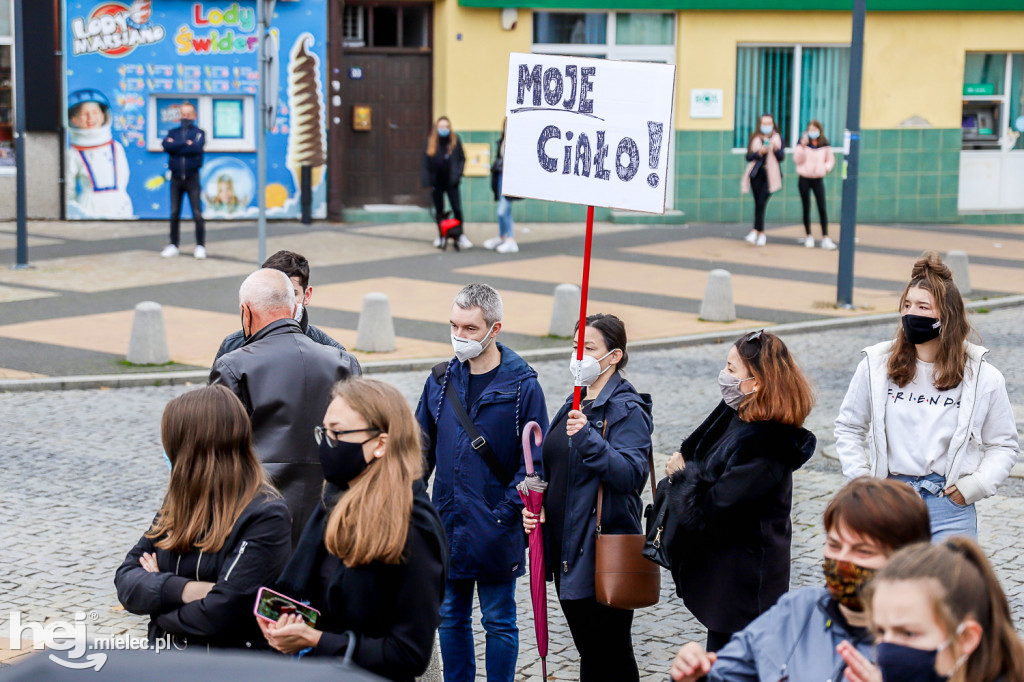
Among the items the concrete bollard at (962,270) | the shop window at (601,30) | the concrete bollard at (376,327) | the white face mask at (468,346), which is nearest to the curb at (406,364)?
the concrete bollard at (376,327)

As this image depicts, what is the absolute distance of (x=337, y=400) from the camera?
388 centimetres

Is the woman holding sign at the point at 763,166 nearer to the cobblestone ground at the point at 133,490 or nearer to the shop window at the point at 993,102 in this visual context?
the shop window at the point at 993,102

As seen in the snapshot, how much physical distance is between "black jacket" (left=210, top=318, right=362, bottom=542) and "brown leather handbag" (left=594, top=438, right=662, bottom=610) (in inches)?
46.2

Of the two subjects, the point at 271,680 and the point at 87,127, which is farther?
the point at 87,127

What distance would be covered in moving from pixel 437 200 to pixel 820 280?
5.83m

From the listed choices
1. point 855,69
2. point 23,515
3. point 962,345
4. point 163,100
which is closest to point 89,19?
point 163,100

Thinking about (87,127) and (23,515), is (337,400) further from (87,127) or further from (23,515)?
(87,127)

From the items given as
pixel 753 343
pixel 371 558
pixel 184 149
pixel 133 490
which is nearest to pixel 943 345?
pixel 753 343

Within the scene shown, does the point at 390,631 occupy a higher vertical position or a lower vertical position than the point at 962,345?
lower

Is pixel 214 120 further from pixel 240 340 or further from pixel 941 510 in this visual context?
pixel 941 510

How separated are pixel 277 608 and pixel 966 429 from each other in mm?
2863

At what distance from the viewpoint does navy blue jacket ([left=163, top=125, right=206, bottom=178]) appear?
18188 millimetres

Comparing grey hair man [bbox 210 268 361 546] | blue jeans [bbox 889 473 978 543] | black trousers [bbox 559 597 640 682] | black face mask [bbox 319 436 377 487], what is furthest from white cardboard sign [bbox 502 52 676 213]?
black face mask [bbox 319 436 377 487]

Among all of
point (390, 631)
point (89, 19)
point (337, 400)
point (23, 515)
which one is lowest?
point (23, 515)
